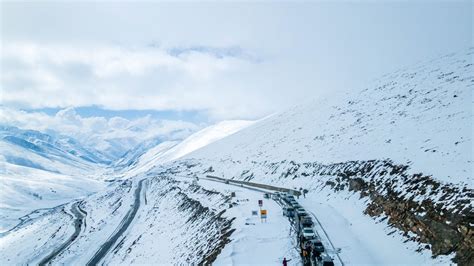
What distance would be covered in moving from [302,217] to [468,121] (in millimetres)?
20473

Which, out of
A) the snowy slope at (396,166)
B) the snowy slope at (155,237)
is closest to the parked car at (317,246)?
the snowy slope at (396,166)

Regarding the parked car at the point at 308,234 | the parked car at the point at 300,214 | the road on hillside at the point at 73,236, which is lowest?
the road on hillside at the point at 73,236

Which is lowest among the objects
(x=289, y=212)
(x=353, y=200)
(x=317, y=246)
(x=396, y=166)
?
(x=317, y=246)

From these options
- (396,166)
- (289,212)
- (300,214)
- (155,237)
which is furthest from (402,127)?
(155,237)

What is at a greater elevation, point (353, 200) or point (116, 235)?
point (353, 200)

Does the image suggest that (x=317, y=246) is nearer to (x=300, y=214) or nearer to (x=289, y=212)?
(x=300, y=214)

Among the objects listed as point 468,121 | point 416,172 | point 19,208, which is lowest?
point 19,208

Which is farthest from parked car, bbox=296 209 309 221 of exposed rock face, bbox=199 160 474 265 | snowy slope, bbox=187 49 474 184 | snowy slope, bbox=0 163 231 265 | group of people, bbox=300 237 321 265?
snowy slope, bbox=187 49 474 184


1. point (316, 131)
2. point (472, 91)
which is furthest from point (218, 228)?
point (316, 131)

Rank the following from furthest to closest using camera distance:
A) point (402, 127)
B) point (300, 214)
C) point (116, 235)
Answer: point (116, 235) < point (402, 127) < point (300, 214)

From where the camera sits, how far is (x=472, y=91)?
43438mm

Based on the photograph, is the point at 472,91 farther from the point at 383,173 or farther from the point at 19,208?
the point at 19,208

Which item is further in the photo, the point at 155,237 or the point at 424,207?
the point at 155,237

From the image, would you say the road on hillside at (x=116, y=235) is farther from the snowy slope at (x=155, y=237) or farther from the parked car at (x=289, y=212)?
the parked car at (x=289, y=212)
